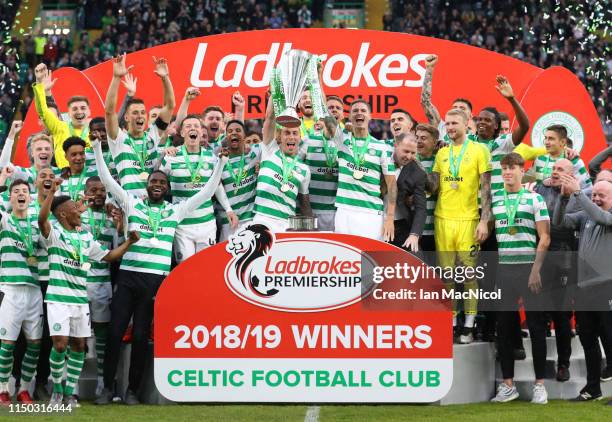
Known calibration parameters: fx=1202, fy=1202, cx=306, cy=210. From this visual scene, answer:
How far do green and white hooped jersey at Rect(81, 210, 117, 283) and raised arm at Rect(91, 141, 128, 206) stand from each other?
32 centimetres

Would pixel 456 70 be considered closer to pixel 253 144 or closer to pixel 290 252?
pixel 253 144

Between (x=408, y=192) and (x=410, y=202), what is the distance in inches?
2.9

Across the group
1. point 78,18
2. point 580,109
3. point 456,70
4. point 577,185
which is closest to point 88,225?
point 577,185

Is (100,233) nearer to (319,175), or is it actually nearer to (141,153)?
(141,153)

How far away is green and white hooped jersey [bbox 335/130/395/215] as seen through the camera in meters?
8.34

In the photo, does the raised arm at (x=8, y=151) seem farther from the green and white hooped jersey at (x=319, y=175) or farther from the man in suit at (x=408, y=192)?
the man in suit at (x=408, y=192)

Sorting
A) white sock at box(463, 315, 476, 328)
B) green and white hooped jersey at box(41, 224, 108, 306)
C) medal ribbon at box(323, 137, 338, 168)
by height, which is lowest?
white sock at box(463, 315, 476, 328)

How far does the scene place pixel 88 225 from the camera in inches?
329

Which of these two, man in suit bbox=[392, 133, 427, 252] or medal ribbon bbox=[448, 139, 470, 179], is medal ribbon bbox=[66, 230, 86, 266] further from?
medal ribbon bbox=[448, 139, 470, 179]

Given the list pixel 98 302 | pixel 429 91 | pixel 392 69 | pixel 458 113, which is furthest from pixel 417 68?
pixel 98 302

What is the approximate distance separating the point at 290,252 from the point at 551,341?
265 centimetres

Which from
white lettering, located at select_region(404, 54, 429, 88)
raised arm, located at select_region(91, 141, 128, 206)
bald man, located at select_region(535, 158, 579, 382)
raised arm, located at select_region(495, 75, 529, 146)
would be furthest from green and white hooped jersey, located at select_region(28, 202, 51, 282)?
white lettering, located at select_region(404, 54, 429, 88)

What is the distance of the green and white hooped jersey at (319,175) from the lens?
8.66 metres

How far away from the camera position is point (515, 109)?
8188 millimetres
